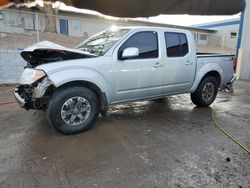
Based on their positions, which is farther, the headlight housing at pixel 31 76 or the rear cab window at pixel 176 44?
the rear cab window at pixel 176 44

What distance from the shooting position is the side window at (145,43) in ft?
13.9

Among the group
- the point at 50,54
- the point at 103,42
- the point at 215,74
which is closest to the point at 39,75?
the point at 50,54

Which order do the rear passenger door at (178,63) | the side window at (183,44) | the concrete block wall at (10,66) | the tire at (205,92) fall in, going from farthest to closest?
1. the concrete block wall at (10,66)
2. the tire at (205,92)
3. the side window at (183,44)
4. the rear passenger door at (178,63)

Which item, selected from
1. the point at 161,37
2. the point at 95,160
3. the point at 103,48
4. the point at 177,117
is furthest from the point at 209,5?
the point at 177,117

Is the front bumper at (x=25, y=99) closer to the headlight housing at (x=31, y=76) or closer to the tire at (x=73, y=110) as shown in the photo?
the headlight housing at (x=31, y=76)

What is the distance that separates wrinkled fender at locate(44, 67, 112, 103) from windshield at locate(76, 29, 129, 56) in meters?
0.47

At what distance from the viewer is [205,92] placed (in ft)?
18.2

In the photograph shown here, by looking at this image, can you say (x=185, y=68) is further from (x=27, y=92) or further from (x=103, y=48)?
(x=27, y=92)

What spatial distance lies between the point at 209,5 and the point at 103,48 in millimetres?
3165

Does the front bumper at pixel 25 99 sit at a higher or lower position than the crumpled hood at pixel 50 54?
lower

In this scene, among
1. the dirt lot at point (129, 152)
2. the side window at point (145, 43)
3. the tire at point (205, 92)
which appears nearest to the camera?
the dirt lot at point (129, 152)

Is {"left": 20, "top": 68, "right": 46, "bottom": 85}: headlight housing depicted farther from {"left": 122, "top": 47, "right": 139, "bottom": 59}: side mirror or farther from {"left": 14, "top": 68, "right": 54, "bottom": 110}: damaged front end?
{"left": 122, "top": 47, "right": 139, "bottom": 59}: side mirror

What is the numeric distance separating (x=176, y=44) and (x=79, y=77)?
2.44 meters

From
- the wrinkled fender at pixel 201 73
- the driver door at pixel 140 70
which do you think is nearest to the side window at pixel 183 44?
the wrinkled fender at pixel 201 73
